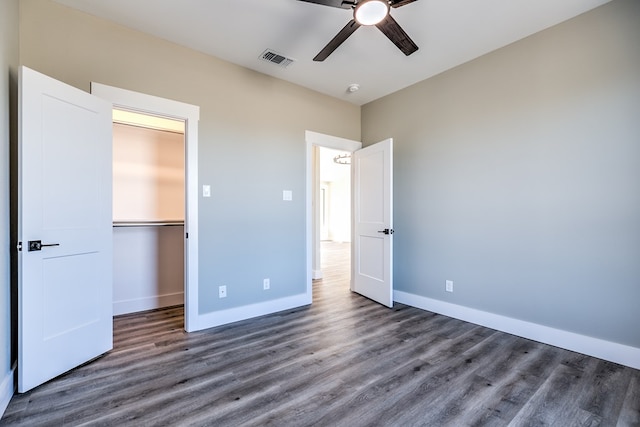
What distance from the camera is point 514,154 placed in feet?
8.94

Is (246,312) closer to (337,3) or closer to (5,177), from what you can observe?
(5,177)

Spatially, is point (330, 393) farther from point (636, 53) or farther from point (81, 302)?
point (636, 53)

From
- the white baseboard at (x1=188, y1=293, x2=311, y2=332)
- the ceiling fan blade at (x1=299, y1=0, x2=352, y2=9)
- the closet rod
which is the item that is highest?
the ceiling fan blade at (x1=299, y1=0, x2=352, y2=9)

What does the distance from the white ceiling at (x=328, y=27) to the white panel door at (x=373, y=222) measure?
40.3 inches

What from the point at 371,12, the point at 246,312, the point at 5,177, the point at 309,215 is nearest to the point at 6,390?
the point at 5,177

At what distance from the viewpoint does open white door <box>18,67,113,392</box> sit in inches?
70.6

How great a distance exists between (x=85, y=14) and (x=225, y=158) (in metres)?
1.51

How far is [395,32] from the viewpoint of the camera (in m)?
1.97

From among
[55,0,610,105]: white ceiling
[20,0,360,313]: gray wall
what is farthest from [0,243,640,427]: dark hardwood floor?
[55,0,610,105]: white ceiling

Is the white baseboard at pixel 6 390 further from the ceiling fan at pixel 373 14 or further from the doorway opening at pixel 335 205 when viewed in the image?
the doorway opening at pixel 335 205

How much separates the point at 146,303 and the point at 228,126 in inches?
90.4

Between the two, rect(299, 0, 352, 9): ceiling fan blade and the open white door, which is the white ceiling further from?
the open white door

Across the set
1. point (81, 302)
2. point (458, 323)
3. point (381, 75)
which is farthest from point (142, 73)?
point (458, 323)

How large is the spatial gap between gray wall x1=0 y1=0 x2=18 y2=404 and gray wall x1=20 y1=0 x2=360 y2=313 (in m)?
0.31
